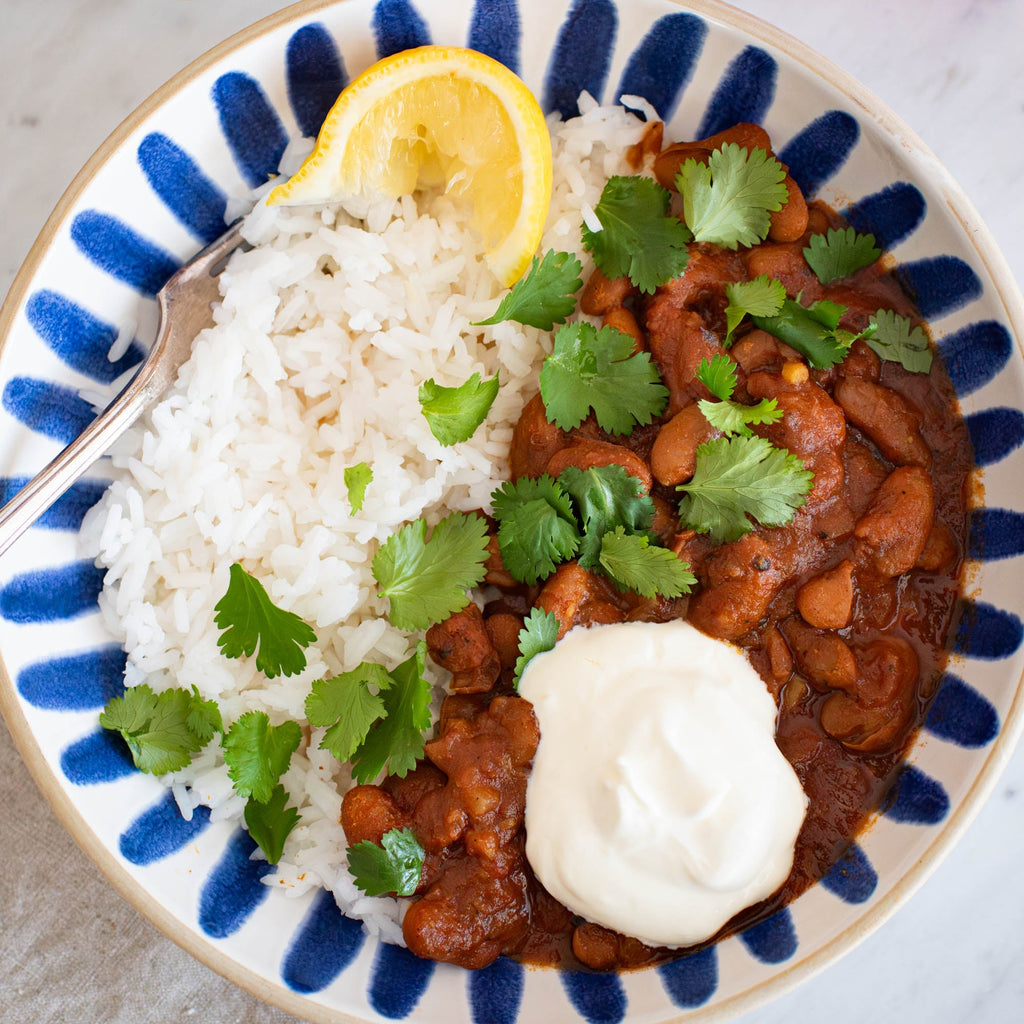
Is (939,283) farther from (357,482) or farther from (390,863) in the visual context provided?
(390,863)

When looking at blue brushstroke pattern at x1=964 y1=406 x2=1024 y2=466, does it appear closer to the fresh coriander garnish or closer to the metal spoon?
the fresh coriander garnish

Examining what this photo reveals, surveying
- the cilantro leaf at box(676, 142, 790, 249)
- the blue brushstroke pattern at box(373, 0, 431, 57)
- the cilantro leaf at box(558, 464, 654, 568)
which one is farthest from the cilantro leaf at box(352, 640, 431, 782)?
the blue brushstroke pattern at box(373, 0, 431, 57)

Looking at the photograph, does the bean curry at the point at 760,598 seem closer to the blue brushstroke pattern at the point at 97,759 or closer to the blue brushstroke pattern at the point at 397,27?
the blue brushstroke pattern at the point at 97,759

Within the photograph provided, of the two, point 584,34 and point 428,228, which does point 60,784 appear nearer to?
point 428,228

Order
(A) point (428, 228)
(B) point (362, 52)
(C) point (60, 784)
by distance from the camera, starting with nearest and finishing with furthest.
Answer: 1. (C) point (60, 784)
2. (B) point (362, 52)
3. (A) point (428, 228)

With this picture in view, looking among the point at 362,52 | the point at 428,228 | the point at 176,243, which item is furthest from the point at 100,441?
the point at 362,52
